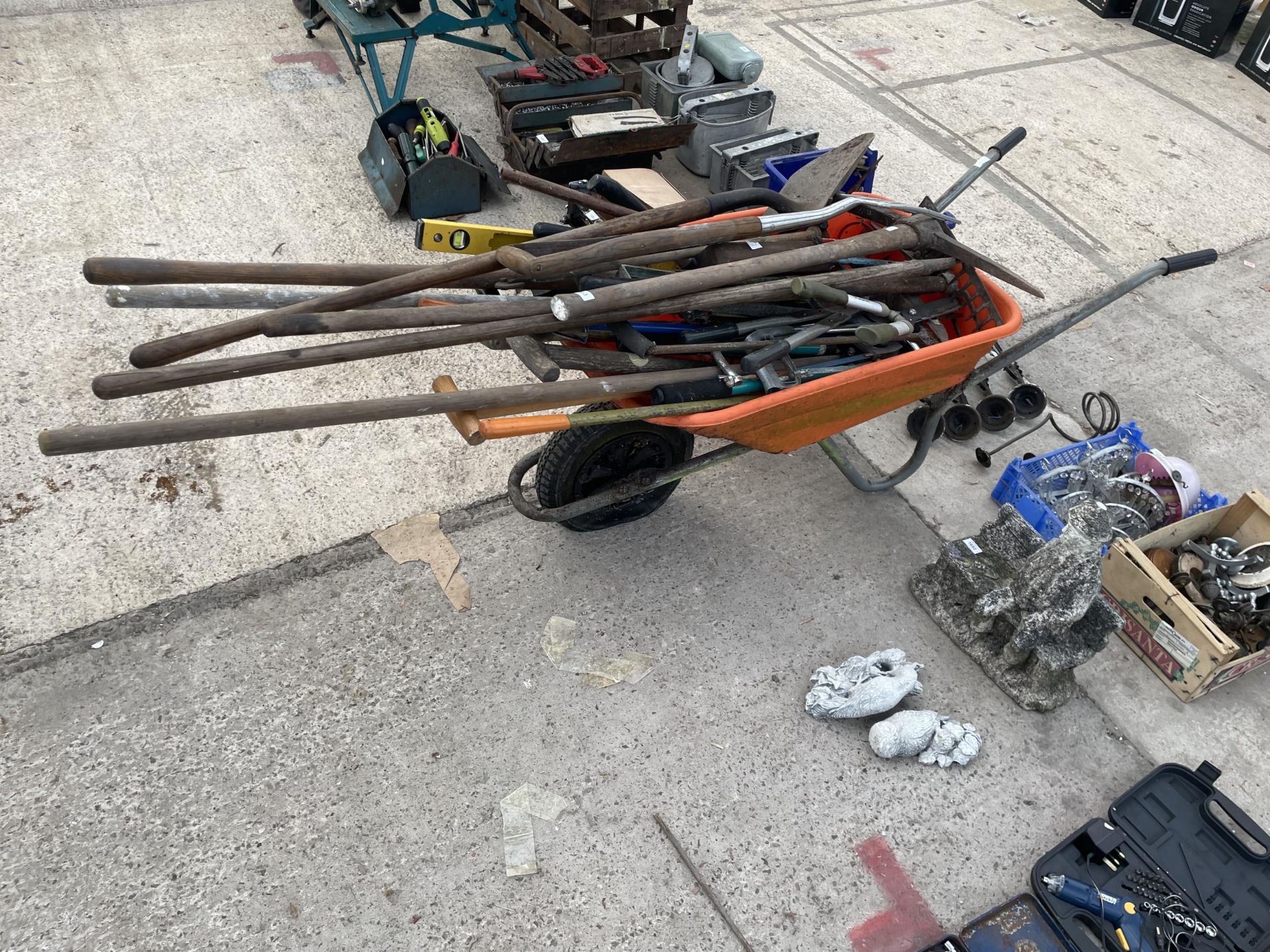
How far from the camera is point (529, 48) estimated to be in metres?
5.42

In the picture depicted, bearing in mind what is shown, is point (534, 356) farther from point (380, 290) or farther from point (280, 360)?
point (280, 360)

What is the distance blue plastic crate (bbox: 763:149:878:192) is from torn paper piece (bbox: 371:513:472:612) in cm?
198

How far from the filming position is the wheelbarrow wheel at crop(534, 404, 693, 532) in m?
2.62

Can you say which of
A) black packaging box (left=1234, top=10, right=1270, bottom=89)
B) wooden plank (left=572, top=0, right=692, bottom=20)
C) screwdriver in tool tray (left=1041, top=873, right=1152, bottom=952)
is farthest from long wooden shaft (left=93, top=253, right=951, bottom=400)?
black packaging box (left=1234, top=10, right=1270, bottom=89)

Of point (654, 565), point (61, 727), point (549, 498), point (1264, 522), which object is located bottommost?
point (61, 727)

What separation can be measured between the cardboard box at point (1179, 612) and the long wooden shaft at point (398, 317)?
7.11 feet

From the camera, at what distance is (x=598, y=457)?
8.97 feet

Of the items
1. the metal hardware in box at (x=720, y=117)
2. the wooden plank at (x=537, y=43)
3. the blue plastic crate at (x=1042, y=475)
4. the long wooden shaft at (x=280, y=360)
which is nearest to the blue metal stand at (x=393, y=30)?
the wooden plank at (x=537, y=43)

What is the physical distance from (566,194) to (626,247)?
0.64 m

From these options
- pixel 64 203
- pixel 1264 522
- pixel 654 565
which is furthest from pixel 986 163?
pixel 64 203

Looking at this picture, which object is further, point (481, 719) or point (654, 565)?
point (654, 565)

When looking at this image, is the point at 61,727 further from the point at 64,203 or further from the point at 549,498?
the point at 64,203

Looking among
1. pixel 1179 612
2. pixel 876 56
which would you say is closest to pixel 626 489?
pixel 1179 612

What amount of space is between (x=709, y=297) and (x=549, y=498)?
89 cm
